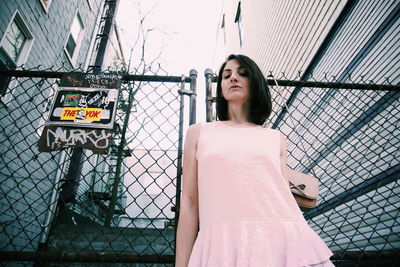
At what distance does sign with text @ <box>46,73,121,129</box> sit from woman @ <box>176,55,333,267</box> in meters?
0.85

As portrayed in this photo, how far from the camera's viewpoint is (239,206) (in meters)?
1.04

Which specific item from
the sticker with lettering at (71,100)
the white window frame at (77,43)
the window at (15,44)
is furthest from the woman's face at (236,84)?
the white window frame at (77,43)

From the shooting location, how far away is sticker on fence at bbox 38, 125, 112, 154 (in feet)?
5.57

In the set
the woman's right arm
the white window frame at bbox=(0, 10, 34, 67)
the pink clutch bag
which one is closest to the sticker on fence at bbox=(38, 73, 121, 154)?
the woman's right arm

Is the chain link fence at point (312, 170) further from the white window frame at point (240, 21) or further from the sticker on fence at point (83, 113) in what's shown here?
the white window frame at point (240, 21)

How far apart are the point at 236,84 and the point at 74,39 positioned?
903cm

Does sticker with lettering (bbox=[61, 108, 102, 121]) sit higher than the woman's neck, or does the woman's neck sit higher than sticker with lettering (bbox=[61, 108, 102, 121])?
sticker with lettering (bbox=[61, 108, 102, 121])

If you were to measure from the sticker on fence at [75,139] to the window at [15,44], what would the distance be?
4.37 metres

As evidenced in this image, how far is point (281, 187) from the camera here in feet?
3.79

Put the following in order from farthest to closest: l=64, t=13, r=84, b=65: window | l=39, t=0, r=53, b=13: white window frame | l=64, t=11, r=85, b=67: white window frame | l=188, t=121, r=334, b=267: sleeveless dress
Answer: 1. l=64, t=13, r=84, b=65: window
2. l=64, t=11, r=85, b=67: white window frame
3. l=39, t=0, r=53, b=13: white window frame
4. l=188, t=121, r=334, b=267: sleeveless dress

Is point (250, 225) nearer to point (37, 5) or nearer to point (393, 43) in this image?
point (393, 43)

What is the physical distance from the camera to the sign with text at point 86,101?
1765 millimetres

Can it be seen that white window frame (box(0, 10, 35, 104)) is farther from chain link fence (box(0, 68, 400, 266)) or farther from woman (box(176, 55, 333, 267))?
woman (box(176, 55, 333, 267))

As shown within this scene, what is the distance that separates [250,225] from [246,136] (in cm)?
51
